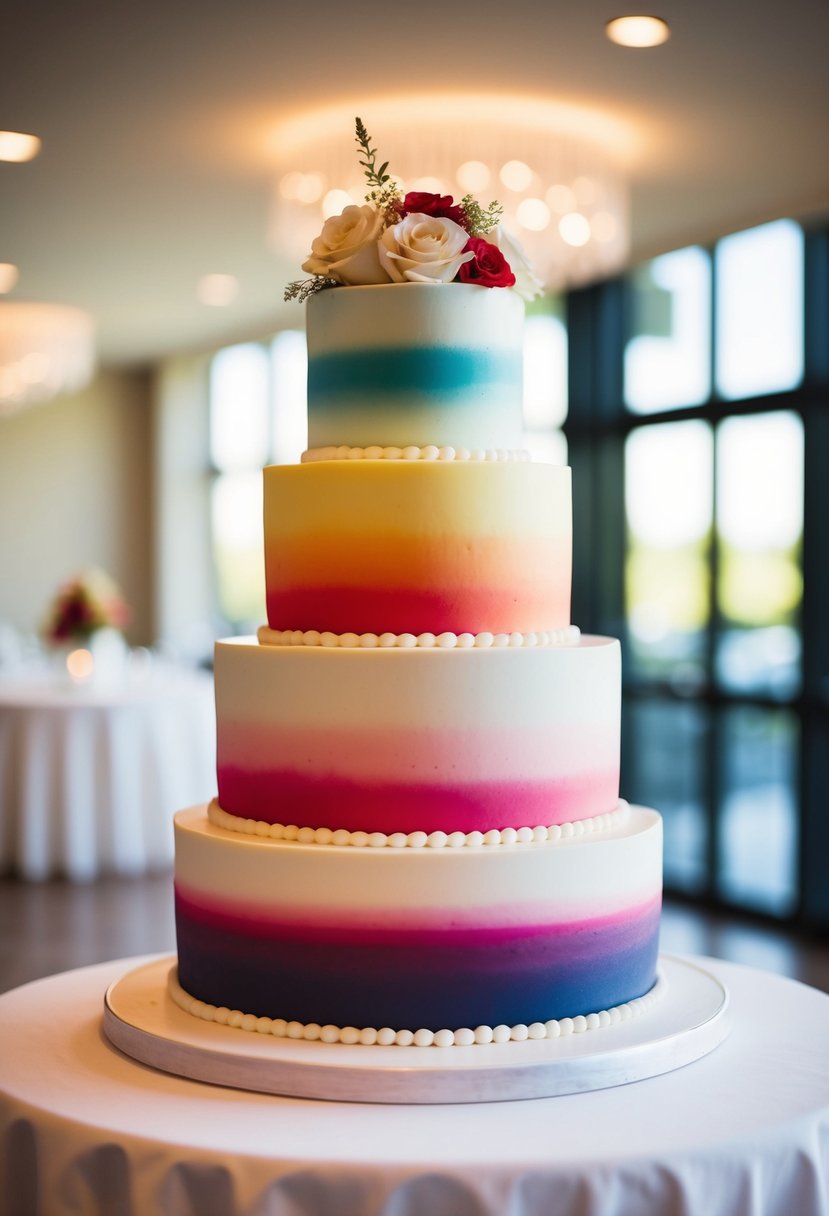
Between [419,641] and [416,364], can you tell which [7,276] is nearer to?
[416,364]

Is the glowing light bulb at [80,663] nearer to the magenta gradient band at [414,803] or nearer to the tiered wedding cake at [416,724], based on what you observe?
the tiered wedding cake at [416,724]

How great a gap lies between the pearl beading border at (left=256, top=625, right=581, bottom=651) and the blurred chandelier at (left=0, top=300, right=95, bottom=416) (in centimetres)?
662

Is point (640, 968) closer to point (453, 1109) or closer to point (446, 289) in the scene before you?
point (453, 1109)

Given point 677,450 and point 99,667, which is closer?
point 677,450

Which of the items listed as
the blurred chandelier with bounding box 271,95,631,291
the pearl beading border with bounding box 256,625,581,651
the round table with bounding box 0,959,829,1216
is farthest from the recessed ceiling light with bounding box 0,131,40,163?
the round table with bounding box 0,959,829,1216

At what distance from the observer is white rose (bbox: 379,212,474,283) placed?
6.89 feet

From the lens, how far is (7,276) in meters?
7.25

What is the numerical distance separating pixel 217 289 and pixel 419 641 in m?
6.04

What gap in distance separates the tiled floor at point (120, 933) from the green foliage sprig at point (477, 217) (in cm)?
332

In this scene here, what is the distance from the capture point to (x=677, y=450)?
6.33 metres

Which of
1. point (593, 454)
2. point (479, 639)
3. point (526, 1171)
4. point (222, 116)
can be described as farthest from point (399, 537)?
point (593, 454)

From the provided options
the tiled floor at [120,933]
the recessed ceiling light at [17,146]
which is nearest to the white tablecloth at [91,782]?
the tiled floor at [120,933]

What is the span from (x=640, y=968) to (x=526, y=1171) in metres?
0.58

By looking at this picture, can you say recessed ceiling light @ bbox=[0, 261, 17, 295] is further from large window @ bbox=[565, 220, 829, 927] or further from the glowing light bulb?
large window @ bbox=[565, 220, 829, 927]
